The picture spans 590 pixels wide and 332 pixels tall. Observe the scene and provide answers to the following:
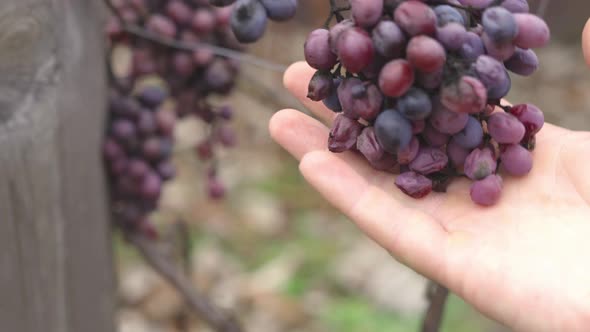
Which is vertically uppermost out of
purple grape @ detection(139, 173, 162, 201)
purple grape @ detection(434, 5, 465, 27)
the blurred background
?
purple grape @ detection(434, 5, 465, 27)

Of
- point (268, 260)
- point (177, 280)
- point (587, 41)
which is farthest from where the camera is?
point (268, 260)

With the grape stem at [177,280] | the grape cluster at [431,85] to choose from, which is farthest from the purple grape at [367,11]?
the grape stem at [177,280]

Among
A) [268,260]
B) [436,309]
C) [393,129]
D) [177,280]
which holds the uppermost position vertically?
[393,129]

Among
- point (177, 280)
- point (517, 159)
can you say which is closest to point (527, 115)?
point (517, 159)

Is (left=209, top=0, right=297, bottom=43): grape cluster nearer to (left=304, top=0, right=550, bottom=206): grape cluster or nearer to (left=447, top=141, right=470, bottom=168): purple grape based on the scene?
(left=304, top=0, right=550, bottom=206): grape cluster

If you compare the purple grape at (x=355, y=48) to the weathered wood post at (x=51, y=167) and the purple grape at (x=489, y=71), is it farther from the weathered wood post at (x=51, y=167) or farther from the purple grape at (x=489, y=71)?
the weathered wood post at (x=51, y=167)

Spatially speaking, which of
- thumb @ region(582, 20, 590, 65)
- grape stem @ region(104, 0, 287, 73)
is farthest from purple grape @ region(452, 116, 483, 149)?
grape stem @ region(104, 0, 287, 73)

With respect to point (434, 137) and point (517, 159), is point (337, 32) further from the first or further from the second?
point (517, 159)
